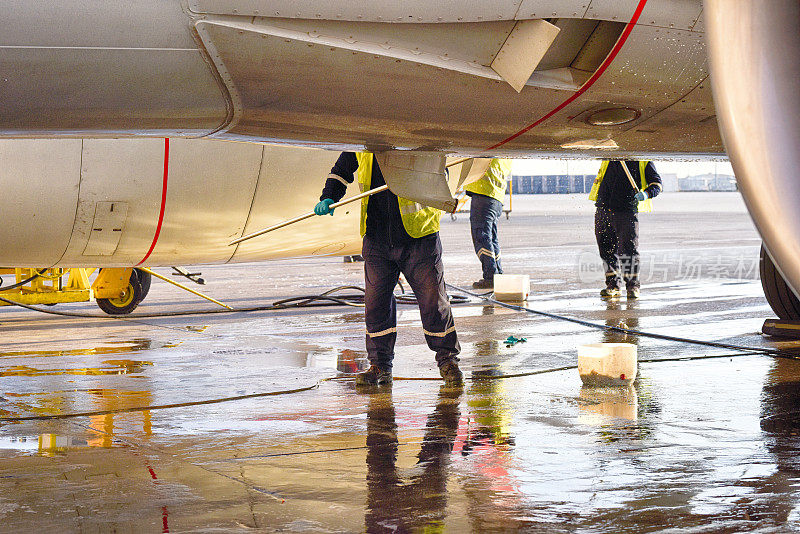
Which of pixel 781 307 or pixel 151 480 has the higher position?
pixel 781 307

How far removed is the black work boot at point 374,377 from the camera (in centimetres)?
674

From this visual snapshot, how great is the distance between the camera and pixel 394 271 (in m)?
6.93

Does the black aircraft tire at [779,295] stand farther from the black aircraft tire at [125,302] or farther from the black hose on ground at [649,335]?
the black aircraft tire at [125,302]

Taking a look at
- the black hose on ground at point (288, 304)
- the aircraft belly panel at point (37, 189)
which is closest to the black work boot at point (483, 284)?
the black hose on ground at point (288, 304)

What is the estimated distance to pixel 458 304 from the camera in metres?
11.8

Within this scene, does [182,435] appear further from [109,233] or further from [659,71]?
[109,233]

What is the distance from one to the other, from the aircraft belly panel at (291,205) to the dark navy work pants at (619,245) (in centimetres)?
312

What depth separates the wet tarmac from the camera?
399cm

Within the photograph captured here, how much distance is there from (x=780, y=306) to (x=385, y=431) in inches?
189

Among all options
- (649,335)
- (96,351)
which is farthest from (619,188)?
(96,351)

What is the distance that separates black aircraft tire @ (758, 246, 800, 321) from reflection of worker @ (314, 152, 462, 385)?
3.41 meters

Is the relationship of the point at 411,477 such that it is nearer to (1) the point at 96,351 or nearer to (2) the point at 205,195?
(1) the point at 96,351

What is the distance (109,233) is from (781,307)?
563 centimetres

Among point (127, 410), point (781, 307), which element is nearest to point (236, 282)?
point (781, 307)
